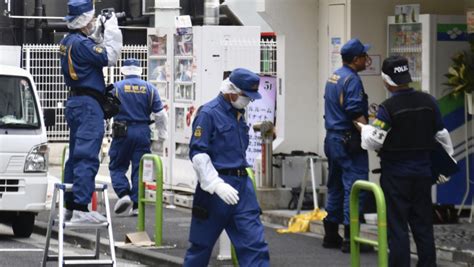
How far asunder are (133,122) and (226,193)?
279 inches

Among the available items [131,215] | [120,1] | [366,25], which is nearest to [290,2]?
[366,25]

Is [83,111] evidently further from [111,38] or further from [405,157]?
[405,157]

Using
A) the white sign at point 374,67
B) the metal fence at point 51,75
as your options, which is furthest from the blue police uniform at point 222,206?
the metal fence at point 51,75

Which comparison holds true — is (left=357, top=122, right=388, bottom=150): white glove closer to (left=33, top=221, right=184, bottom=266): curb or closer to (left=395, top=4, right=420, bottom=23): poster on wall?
(left=33, top=221, right=184, bottom=266): curb

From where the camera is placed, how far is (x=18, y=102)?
15695 mm

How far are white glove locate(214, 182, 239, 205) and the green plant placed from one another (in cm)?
537

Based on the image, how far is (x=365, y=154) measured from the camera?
13.2 meters

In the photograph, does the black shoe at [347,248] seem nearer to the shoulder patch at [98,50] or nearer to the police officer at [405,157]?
A: the police officer at [405,157]

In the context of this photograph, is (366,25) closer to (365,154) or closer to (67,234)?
(365,154)

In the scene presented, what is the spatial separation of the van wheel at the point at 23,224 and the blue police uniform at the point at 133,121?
1.48 m

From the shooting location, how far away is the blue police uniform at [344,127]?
13094 mm

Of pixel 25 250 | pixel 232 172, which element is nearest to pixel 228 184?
pixel 232 172

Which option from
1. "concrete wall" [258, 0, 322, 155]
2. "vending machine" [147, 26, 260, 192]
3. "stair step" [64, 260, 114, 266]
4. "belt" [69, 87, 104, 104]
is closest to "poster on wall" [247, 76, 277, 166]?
"concrete wall" [258, 0, 322, 155]

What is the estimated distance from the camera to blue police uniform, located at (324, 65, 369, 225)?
1309 cm
